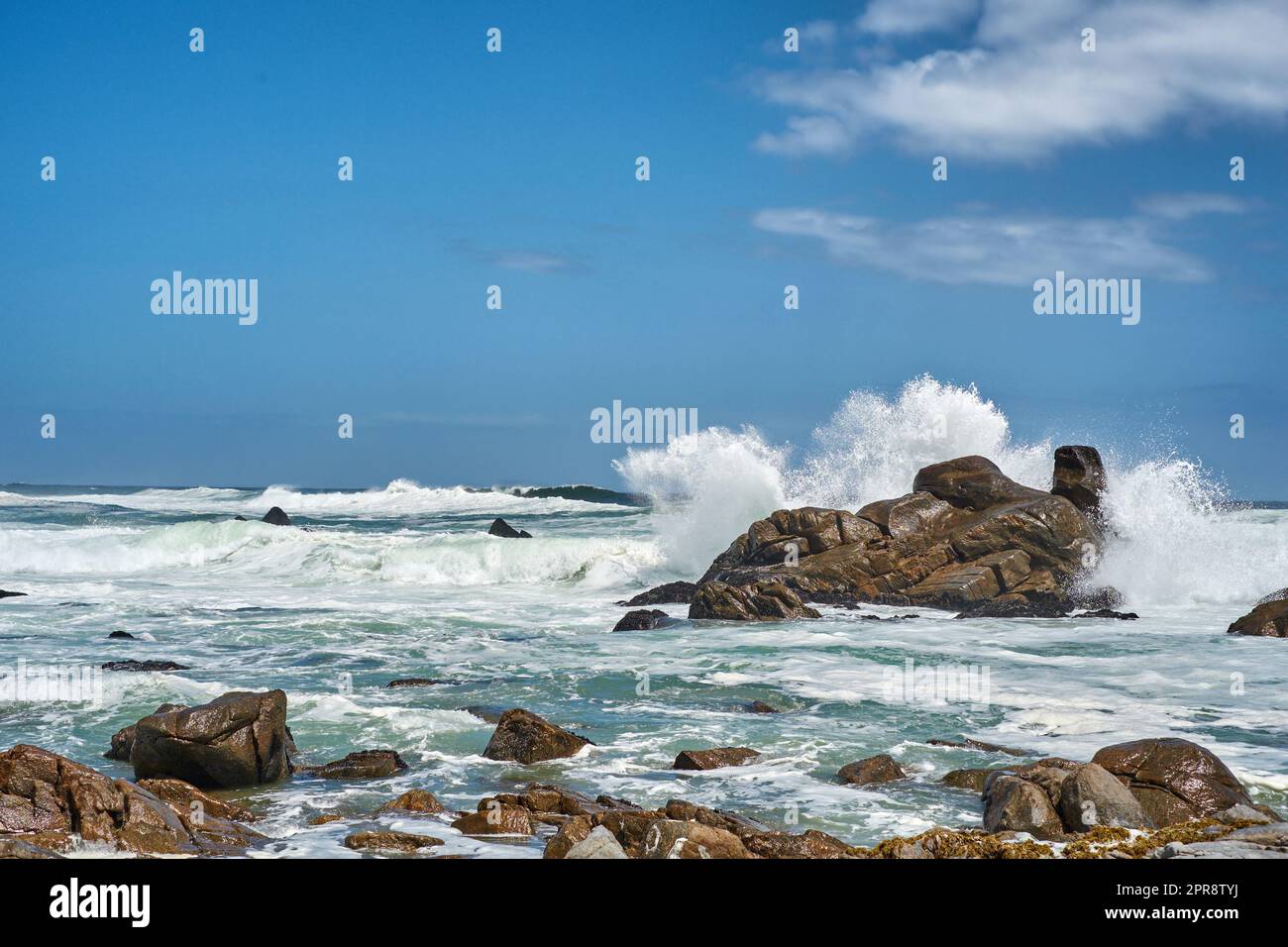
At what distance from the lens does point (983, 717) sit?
12.4 metres

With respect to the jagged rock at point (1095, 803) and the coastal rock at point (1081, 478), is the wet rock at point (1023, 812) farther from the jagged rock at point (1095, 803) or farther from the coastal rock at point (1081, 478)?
the coastal rock at point (1081, 478)

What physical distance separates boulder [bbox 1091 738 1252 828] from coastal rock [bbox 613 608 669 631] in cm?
1125

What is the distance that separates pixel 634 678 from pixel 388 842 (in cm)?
781

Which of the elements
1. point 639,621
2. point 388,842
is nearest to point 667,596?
point 639,621

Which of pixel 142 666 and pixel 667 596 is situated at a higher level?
pixel 667 596

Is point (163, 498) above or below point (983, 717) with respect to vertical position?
above

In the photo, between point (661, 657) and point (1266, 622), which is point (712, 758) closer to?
point (661, 657)

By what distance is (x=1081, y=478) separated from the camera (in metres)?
24.4

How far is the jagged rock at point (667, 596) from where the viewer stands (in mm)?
23031
